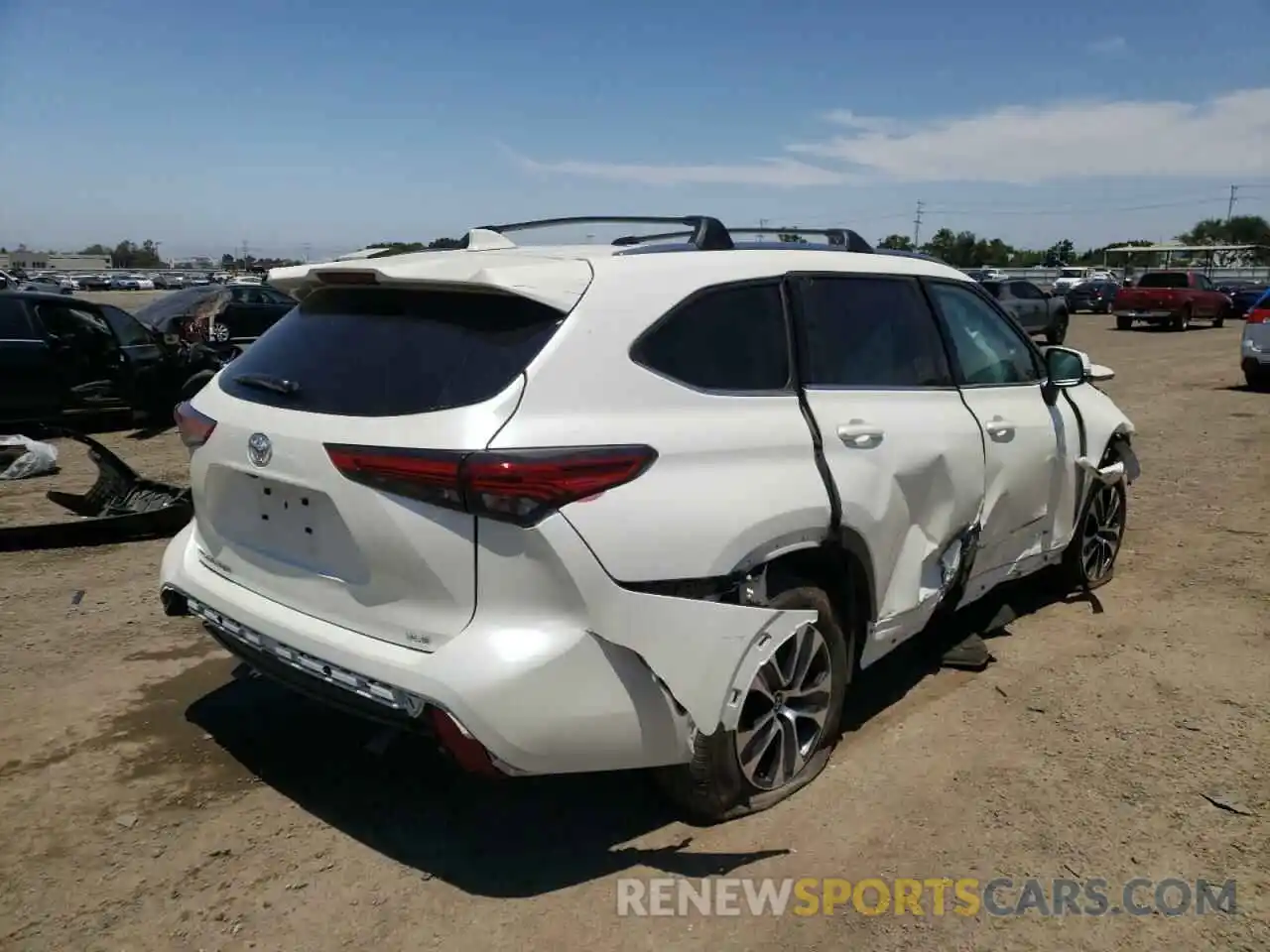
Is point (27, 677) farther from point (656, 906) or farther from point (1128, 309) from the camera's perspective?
point (1128, 309)

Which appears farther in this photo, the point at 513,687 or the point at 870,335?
the point at 870,335

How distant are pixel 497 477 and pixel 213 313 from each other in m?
12.7

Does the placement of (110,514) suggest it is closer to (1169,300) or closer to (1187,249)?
(1169,300)

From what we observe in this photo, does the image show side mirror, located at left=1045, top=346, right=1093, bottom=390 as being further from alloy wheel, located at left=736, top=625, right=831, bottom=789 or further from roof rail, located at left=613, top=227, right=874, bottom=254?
alloy wheel, located at left=736, top=625, right=831, bottom=789

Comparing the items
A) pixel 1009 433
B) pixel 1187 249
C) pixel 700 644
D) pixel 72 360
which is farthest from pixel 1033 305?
→ pixel 1187 249

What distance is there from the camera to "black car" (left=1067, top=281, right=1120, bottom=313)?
128 ft

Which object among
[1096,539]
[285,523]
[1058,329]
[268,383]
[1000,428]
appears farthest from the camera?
[1058,329]

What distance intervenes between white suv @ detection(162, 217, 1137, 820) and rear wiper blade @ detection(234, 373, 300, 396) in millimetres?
14

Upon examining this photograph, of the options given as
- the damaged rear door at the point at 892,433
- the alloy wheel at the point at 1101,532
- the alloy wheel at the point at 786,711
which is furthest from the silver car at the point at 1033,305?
the alloy wheel at the point at 786,711

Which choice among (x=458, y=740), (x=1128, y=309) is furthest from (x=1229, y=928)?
(x=1128, y=309)

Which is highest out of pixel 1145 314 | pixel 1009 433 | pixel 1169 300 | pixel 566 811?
pixel 1169 300

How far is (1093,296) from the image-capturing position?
39250 mm

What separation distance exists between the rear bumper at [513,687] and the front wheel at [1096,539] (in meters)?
3.26

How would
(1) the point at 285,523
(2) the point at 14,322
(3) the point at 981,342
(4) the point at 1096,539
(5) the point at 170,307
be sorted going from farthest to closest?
(5) the point at 170,307
(2) the point at 14,322
(4) the point at 1096,539
(3) the point at 981,342
(1) the point at 285,523
